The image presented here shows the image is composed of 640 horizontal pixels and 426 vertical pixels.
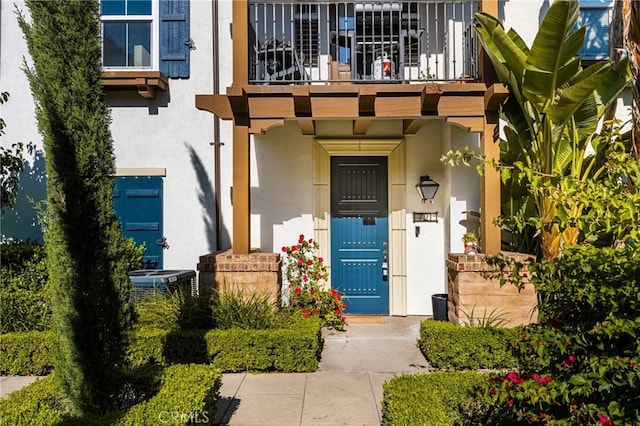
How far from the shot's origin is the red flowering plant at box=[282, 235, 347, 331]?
21.6 feet

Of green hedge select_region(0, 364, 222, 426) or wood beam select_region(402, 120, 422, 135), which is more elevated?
wood beam select_region(402, 120, 422, 135)

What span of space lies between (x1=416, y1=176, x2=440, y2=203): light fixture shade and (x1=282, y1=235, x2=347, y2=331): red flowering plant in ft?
6.16

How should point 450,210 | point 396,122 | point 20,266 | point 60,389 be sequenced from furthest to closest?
point 396,122, point 450,210, point 20,266, point 60,389

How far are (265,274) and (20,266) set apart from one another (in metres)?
3.18

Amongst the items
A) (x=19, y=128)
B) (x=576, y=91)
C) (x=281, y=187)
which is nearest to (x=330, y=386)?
(x=281, y=187)

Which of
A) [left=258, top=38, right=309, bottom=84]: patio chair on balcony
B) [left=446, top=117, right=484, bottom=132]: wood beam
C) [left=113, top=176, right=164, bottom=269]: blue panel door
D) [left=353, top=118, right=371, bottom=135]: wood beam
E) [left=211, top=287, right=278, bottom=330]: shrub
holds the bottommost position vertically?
[left=211, top=287, right=278, bottom=330]: shrub

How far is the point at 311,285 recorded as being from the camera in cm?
683

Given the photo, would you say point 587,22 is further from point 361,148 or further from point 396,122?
point 361,148

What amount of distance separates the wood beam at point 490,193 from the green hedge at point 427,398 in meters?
2.41

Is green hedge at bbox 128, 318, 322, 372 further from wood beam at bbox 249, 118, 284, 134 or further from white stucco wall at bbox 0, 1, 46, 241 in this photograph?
white stucco wall at bbox 0, 1, 46, 241

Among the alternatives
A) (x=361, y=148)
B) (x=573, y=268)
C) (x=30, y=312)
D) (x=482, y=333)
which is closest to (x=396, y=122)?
(x=361, y=148)

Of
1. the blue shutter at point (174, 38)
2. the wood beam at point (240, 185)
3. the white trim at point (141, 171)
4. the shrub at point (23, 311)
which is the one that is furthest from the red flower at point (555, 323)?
the blue shutter at point (174, 38)

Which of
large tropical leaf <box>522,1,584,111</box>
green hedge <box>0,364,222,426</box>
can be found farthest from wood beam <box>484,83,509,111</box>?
green hedge <box>0,364,222,426</box>

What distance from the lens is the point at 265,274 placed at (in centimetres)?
594
